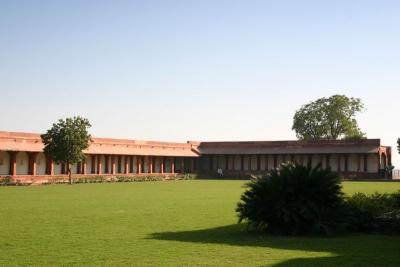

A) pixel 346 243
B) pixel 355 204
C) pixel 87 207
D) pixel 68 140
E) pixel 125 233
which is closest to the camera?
pixel 346 243

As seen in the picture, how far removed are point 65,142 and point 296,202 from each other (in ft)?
120

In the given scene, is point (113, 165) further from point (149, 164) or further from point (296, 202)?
point (296, 202)

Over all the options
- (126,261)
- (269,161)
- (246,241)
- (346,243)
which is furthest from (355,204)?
(269,161)

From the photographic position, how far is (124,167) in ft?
213

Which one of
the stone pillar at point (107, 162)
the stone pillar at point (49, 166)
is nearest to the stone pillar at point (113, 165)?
the stone pillar at point (107, 162)

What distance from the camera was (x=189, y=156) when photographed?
238 feet

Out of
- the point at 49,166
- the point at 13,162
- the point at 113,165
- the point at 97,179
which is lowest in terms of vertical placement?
the point at 97,179

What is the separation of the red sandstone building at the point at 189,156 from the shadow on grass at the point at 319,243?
36.0m

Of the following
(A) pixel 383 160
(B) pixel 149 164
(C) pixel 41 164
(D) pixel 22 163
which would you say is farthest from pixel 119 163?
(A) pixel 383 160

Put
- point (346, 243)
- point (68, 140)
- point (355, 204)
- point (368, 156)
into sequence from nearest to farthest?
point (346, 243), point (355, 204), point (68, 140), point (368, 156)

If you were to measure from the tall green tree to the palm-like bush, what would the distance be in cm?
6826

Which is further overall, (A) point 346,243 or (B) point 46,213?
(B) point 46,213

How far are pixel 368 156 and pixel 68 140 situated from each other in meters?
35.3

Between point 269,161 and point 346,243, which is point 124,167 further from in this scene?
point 346,243
